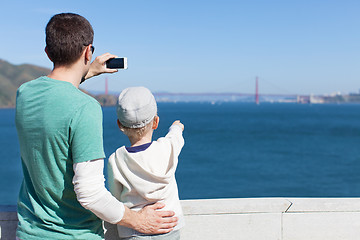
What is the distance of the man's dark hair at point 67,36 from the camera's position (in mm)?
1126

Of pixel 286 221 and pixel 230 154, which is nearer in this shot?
pixel 286 221

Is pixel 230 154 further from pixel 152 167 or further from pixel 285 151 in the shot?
pixel 152 167

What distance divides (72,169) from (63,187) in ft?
0.21

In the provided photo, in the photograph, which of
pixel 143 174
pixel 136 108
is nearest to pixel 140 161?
pixel 143 174

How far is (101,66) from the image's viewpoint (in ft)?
5.09

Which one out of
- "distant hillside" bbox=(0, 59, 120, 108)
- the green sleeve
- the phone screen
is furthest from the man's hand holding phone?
"distant hillside" bbox=(0, 59, 120, 108)

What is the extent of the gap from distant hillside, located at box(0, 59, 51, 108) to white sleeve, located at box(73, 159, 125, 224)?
113902 millimetres

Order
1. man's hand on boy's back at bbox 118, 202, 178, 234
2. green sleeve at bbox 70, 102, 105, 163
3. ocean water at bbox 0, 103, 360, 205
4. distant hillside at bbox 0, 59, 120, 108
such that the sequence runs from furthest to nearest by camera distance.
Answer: distant hillside at bbox 0, 59, 120, 108, ocean water at bbox 0, 103, 360, 205, man's hand on boy's back at bbox 118, 202, 178, 234, green sleeve at bbox 70, 102, 105, 163

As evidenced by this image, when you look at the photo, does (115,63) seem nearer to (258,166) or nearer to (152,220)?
(152,220)

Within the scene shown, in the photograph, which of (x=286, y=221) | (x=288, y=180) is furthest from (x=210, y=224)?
(x=288, y=180)

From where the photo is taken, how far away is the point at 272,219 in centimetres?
206

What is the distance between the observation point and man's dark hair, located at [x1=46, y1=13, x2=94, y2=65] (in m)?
1.13

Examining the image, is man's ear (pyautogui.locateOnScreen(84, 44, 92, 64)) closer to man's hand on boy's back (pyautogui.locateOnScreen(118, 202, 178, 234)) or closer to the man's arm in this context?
the man's arm

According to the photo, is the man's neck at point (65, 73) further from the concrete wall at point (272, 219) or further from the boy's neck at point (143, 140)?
the concrete wall at point (272, 219)
